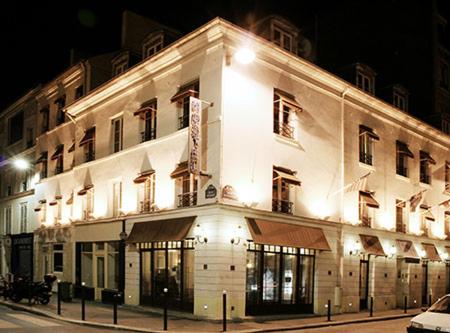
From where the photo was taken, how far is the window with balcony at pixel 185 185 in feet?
62.6

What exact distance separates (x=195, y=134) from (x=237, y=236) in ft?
12.7

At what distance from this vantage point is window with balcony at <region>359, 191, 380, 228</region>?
2450cm

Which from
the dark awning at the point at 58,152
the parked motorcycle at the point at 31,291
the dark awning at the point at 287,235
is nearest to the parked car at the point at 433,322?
the dark awning at the point at 287,235

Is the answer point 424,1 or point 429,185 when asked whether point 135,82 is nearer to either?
point 429,185

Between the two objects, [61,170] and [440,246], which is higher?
[61,170]

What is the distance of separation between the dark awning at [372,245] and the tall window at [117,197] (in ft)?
37.2

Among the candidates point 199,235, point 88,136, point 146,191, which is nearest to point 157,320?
point 199,235

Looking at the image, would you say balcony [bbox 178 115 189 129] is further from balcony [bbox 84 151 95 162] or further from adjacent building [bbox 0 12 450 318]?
balcony [bbox 84 151 95 162]

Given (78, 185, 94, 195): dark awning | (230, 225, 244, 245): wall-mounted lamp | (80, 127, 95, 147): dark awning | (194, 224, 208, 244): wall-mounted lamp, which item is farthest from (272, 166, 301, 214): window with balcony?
(80, 127, 95, 147): dark awning

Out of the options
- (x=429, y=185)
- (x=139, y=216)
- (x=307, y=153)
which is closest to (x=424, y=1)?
(x=429, y=185)

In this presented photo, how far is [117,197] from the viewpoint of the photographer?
24359 mm

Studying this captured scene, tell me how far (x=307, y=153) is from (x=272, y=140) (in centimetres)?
237

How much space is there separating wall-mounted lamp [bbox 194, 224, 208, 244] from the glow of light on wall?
18.7 ft

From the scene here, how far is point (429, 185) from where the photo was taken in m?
30.7
